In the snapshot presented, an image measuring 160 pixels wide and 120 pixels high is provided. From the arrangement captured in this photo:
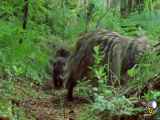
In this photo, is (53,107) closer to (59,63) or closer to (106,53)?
(106,53)

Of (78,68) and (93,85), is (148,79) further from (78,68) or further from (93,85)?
(78,68)

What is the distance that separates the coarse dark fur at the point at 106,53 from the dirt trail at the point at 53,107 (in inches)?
10.6

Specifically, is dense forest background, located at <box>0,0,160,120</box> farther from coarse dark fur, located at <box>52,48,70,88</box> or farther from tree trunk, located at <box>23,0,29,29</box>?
coarse dark fur, located at <box>52,48,70,88</box>

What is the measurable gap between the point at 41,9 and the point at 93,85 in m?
2.77

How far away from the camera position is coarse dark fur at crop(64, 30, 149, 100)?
656 cm

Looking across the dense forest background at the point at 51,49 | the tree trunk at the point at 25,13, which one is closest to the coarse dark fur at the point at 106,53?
the dense forest background at the point at 51,49

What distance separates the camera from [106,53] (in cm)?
673

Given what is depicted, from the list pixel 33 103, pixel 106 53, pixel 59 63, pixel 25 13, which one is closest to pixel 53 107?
pixel 33 103

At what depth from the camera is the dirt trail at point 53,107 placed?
5730 millimetres

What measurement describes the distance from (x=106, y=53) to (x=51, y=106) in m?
1.04

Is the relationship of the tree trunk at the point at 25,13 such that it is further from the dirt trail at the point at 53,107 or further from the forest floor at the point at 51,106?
the dirt trail at the point at 53,107

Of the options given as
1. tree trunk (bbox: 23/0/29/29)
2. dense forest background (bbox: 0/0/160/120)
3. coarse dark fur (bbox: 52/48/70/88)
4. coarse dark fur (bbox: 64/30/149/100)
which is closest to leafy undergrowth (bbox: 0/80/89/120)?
dense forest background (bbox: 0/0/160/120)

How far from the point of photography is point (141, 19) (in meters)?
9.43

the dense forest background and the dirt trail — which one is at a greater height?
the dense forest background
